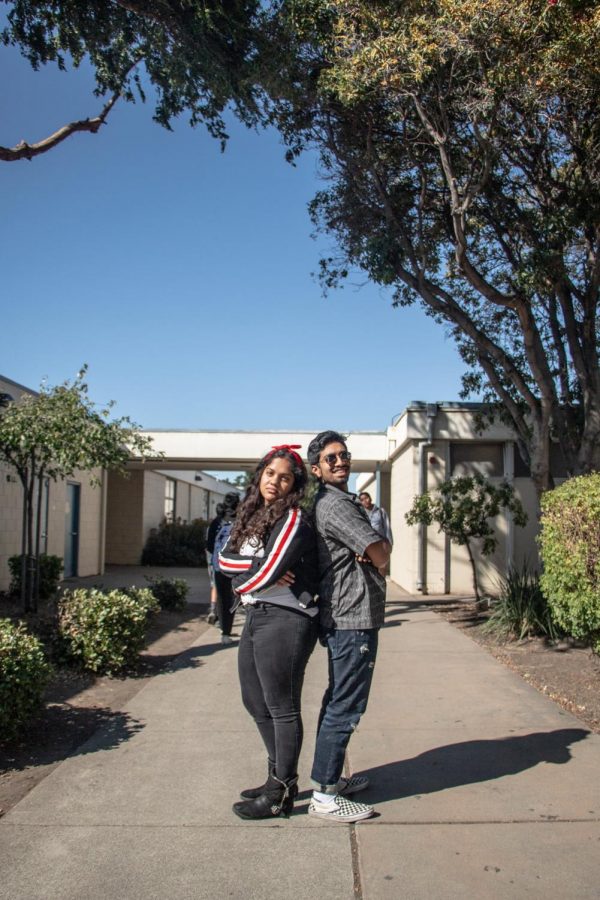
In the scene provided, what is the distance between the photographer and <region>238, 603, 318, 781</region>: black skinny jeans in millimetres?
3623

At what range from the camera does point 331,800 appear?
372 centimetres

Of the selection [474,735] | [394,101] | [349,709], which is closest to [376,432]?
[394,101]

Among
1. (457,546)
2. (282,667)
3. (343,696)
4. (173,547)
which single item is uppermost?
(457,546)

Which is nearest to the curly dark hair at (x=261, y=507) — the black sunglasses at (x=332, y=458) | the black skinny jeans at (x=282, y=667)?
the black sunglasses at (x=332, y=458)

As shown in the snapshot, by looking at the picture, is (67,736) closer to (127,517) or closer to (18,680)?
(18,680)

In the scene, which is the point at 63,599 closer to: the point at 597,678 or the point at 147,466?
the point at 597,678

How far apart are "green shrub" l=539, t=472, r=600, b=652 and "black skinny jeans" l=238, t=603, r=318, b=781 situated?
3438 mm

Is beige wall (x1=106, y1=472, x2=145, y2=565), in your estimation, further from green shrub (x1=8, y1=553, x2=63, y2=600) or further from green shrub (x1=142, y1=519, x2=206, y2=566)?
green shrub (x1=8, y1=553, x2=63, y2=600)

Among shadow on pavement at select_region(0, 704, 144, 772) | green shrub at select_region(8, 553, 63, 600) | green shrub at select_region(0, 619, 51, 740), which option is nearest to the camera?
green shrub at select_region(0, 619, 51, 740)

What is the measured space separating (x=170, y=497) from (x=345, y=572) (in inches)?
969

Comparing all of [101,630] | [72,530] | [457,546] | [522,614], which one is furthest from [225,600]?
[72,530]

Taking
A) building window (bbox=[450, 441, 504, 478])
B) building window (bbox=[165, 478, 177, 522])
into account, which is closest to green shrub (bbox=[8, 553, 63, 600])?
building window (bbox=[450, 441, 504, 478])

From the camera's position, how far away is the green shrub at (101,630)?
6660 millimetres

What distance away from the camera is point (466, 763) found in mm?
4578
